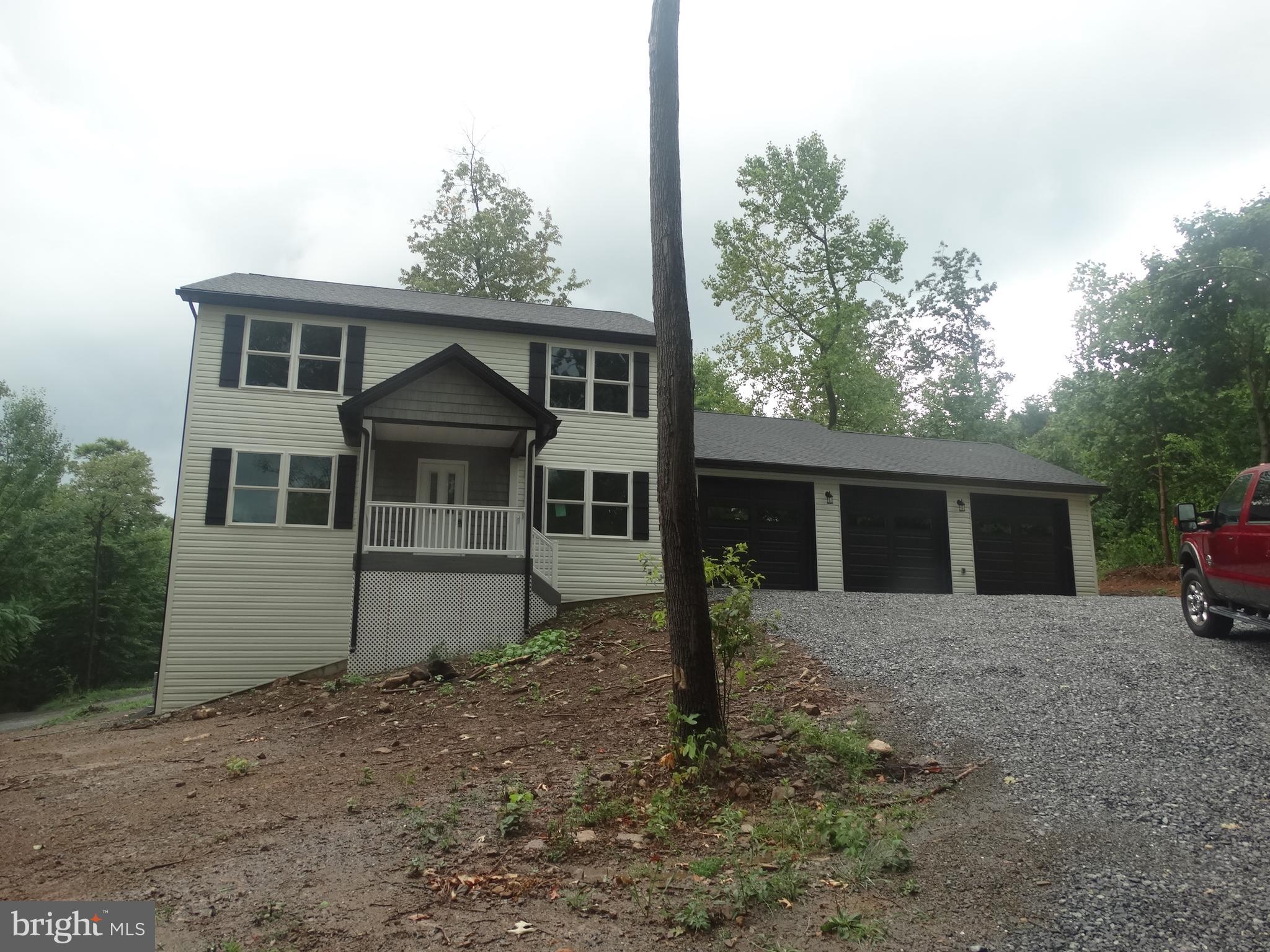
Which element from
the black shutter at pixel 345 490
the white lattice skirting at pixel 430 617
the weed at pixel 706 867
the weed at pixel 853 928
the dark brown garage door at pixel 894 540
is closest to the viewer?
the weed at pixel 853 928

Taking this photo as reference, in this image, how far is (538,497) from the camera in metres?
15.0

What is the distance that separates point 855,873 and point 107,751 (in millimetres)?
8556

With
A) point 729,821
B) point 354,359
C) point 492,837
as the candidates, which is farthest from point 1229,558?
point 354,359

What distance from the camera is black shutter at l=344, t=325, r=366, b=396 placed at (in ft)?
47.6

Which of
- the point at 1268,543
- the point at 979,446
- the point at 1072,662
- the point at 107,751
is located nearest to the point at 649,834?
the point at 1072,662

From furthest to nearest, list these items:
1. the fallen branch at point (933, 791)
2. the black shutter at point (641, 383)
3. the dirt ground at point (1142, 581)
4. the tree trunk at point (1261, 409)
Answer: the dirt ground at point (1142, 581) → the tree trunk at point (1261, 409) → the black shutter at point (641, 383) → the fallen branch at point (933, 791)

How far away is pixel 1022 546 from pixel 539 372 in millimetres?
11650

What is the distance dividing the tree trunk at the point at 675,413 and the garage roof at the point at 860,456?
982 centimetres

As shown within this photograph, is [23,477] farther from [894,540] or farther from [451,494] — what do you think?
[894,540]

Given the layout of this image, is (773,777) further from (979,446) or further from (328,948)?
(979,446)

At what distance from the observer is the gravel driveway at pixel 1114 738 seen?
3.62 metres

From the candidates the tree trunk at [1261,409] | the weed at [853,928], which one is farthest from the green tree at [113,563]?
the tree trunk at [1261,409]

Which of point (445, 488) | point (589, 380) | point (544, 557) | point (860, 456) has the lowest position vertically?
point (544, 557)

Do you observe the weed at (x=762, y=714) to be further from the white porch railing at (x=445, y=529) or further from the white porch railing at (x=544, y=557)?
the white porch railing at (x=544, y=557)
